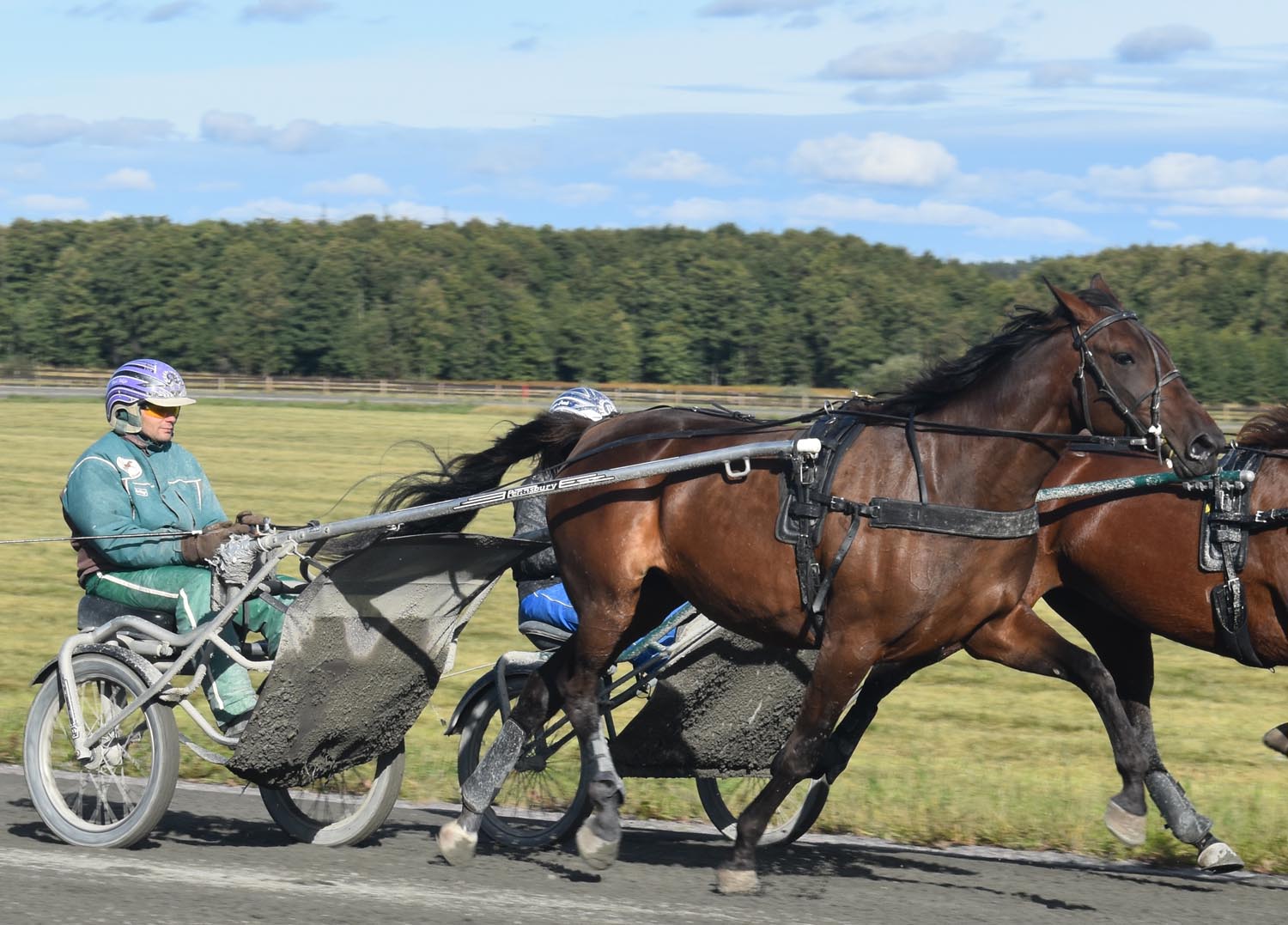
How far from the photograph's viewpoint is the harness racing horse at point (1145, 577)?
591 centimetres

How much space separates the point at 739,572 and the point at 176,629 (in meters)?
2.18

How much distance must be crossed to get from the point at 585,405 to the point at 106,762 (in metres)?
2.41

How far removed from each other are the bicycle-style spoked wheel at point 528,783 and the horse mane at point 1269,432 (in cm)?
288

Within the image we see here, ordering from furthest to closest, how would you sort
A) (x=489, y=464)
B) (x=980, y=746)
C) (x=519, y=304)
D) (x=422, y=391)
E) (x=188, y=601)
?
(x=519, y=304)
(x=422, y=391)
(x=980, y=746)
(x=489, y=464)
(x=188, y=601)

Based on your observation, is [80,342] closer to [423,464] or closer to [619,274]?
[619,274]

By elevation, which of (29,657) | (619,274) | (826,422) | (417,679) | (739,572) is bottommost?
(29,657)

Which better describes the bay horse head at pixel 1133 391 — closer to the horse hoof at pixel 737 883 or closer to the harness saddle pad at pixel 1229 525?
the harness saddle pad at pixel 1229 525

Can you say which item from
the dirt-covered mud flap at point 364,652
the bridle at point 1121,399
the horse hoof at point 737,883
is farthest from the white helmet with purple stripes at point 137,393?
the bridle at point 1121,399

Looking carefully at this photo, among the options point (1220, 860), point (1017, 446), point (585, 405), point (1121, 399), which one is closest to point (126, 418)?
point (585, 405)

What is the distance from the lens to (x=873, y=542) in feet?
17.4

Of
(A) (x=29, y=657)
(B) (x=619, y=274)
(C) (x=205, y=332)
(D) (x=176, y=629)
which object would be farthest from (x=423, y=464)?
(B) (x=619, y=274)

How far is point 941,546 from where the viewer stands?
5262 mm

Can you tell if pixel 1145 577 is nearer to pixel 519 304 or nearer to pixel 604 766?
pixel 604 766

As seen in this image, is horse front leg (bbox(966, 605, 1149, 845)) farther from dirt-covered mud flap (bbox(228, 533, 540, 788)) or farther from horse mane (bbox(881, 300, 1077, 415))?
dirt-covered mud flap (bbox(228, 533, 540, 788))
